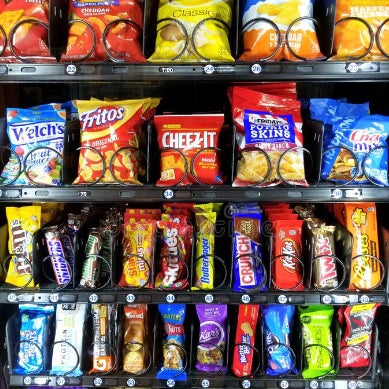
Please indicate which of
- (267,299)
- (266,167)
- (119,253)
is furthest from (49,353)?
(266,167)

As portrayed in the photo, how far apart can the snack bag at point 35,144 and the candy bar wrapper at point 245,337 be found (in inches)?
29.4

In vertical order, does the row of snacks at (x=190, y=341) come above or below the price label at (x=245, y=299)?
below

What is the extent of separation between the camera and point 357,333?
61.3 inches

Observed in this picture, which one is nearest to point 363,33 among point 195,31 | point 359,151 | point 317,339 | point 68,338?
point 359,151

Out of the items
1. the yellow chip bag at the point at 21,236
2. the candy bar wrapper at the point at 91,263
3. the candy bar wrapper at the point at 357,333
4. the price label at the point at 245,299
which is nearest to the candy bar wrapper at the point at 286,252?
the price label at the point at 245,299

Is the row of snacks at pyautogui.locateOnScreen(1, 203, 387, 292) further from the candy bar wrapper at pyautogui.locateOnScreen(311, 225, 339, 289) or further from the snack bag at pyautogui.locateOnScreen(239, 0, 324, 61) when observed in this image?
the snack bag at pyautogui.locateOnScreen(239, 0, 324, 61)

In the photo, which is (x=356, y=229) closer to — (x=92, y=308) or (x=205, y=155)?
(x=205, y=155)

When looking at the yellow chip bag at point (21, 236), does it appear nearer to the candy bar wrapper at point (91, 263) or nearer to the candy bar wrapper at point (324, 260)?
the candy bar wrapper at point (91, 263)

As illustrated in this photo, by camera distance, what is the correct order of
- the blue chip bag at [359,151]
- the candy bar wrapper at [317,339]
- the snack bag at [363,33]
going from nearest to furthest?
the snack bag at [363,33] < the blue chip bag at [359,151] < the candy bar wrapper at [317,339]

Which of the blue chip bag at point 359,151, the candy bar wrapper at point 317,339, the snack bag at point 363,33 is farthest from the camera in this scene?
the candy bar wrapper at point 317,339

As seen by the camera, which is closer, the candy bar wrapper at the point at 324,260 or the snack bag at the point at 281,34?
the snack bag at the point at 281,34

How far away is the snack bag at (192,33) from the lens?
1.34m

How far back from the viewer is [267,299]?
1.46 meters

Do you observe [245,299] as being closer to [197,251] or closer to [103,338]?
[197,251]
